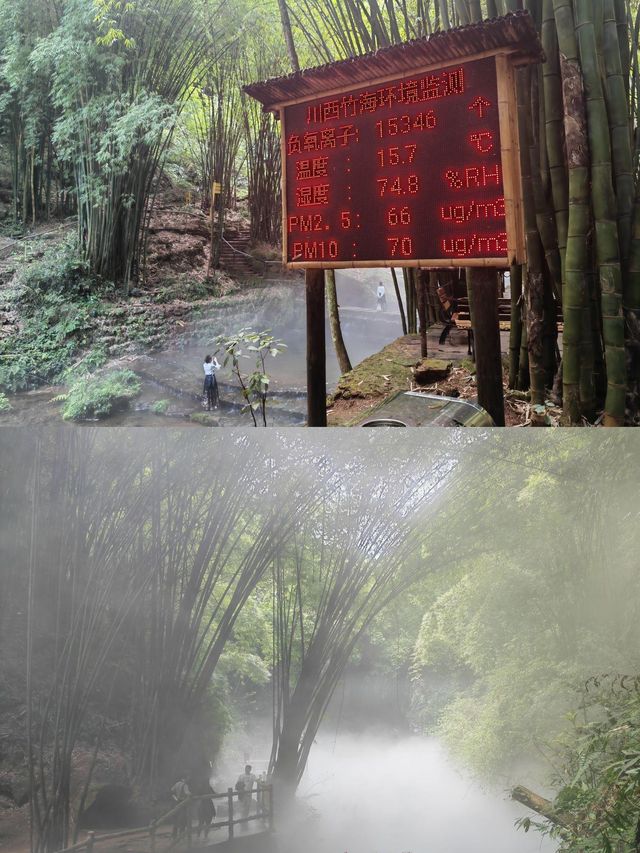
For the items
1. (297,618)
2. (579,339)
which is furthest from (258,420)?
(579,339)

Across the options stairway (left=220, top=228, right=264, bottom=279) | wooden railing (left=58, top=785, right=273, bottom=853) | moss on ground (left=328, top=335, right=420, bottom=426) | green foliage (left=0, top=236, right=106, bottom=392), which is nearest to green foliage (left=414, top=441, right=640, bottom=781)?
moss on ground (left=328, top=335, right=420, bottom=426)

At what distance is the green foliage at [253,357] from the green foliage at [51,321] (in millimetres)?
513

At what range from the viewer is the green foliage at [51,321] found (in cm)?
334

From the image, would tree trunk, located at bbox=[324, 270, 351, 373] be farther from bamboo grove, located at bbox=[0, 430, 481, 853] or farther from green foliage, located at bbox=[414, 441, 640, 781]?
green foliage, located at bbox=[414, 441, 640, 781]

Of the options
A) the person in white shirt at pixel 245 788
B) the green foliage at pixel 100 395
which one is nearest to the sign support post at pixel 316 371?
the green foliage at pixel 100 395

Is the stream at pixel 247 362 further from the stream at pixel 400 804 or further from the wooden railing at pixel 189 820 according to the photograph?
the wooden railing at pixel 189 820

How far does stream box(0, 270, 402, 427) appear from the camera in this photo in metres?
3.16

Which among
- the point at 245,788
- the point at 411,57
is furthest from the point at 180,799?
the point at 411,57

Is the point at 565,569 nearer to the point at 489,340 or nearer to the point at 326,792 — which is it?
the point at 489,340

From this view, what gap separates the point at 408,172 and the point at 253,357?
88cm

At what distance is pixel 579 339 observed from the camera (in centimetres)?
291

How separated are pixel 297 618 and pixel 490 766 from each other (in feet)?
2.56

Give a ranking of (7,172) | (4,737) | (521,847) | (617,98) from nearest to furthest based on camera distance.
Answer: (521,847) → (617,98) → (4,737) → (7,172)

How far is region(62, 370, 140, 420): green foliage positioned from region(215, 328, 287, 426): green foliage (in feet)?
1.24
